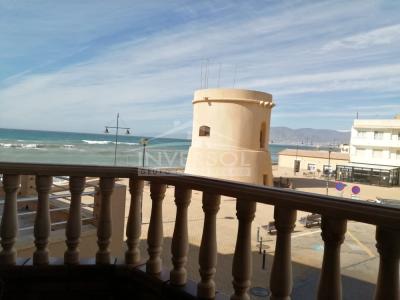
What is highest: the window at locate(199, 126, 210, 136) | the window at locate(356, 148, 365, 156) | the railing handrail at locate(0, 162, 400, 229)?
the window at locate(199, 126, 210, 136)

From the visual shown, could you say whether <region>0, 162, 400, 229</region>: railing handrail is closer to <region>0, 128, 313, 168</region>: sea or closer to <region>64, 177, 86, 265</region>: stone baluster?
<region>64, 177, 86, 265</region>: stone baluster

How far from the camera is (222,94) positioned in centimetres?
1705

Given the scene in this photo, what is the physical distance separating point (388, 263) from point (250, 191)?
0.59 metres

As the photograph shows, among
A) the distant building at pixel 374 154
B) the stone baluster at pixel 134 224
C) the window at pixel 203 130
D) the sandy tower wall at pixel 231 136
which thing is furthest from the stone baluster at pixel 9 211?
the distant building at pixel 374 154

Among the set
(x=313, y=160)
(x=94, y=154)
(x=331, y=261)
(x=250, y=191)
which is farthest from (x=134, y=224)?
(x=94, y=154)

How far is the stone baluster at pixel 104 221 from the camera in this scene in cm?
203

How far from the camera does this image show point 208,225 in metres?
1.64

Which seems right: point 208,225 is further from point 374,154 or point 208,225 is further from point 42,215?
point 374,154

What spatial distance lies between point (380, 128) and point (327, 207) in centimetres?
3315

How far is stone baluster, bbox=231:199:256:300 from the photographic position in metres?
1.50

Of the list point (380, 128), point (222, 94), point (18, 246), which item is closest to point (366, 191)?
point (380, 128)

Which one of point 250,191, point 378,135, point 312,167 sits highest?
point 378,135

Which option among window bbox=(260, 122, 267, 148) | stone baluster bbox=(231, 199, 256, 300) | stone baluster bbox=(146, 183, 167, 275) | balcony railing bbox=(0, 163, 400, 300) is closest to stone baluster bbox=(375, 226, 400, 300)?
balcony railing bbox=(0, 163, 400, 300)

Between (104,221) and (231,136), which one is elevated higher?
(231,136)
